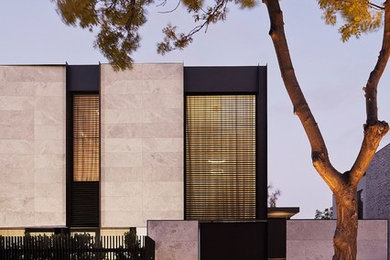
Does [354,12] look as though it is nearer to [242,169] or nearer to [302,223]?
[302,223]

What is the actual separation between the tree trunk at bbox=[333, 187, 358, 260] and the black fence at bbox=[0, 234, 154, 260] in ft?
27.5

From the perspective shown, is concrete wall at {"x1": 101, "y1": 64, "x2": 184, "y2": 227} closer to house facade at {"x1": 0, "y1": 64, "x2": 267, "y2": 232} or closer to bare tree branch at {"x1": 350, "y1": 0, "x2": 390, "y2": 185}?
house facade at {"x1": 0, "y1": 64, "x2": 267, "y2": 232}

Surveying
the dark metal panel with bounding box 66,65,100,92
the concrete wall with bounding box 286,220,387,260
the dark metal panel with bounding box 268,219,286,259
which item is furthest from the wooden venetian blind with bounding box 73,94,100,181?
the concrete wall with bounding box 286,220,387,260

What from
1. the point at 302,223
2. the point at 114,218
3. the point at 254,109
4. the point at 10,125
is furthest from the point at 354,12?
the point at 10,125

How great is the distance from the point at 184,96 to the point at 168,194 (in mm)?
3657

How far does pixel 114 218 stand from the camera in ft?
62.7

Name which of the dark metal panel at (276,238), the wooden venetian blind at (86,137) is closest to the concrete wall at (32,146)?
the wooden venetian blind at (86,137)

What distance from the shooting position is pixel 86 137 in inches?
779

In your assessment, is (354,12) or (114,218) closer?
(354,12)

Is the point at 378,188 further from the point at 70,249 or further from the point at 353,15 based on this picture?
the point at 353,15

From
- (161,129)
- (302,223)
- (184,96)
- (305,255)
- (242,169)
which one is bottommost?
(305,255)

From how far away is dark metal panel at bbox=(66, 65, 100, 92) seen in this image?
19.6 meters

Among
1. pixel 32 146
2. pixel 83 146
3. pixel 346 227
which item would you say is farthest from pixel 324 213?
pixel 346 227

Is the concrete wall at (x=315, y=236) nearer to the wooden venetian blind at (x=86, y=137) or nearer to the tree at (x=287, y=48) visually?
the wooden venetian blind at (x=86, y=137)
